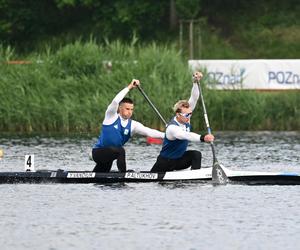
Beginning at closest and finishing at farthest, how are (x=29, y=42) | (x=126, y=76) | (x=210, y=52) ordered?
(x=126, y=76), (x=210, y=52), (x=29, y=42)

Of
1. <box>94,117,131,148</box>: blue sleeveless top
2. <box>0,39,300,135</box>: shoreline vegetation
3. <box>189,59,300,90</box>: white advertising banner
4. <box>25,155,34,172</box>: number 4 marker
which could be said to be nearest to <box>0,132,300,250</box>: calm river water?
<box>25,155,34,172</box>: number 4 marker

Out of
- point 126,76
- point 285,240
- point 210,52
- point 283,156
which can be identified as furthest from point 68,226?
point 210,52

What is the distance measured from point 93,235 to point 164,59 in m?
22.2

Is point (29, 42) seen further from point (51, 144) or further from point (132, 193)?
point (132, 193)

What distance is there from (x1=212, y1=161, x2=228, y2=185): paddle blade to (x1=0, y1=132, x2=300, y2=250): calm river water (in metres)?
0.18

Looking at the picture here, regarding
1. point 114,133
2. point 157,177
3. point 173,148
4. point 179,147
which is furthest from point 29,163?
point 179,147

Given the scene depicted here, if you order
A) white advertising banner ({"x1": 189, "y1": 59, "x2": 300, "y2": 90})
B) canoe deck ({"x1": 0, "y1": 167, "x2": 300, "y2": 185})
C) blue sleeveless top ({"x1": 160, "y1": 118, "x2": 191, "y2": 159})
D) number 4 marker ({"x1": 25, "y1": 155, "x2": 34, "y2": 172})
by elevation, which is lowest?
canoe deck ({"x1": 0, "y1": 167, "x2": 300, "y2": 185})

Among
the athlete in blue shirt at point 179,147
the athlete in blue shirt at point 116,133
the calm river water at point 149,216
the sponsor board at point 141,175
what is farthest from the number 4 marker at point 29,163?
the athlete in blue shirt at point 179,147

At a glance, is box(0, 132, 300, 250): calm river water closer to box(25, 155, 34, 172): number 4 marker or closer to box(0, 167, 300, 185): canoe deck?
box(0, 167, 300, 185): canoe deck

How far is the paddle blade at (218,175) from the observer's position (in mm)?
24344

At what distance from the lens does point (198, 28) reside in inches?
2478

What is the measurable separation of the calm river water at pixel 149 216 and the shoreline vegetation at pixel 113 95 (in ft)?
37.4

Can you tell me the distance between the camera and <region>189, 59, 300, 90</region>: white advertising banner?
146 ft

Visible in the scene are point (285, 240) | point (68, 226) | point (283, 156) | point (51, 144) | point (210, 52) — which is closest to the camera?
point (285, 240)
